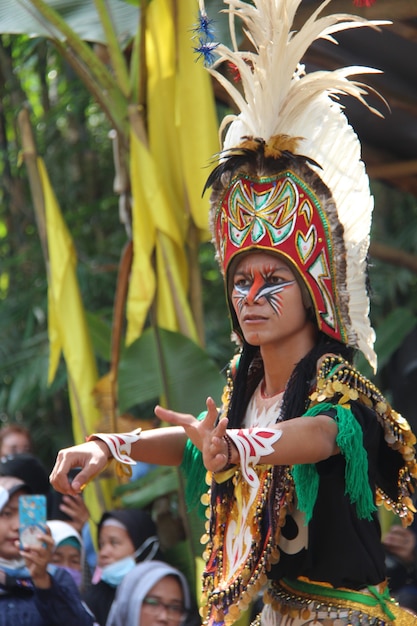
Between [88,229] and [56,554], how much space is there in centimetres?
399

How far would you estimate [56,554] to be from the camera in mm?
4941

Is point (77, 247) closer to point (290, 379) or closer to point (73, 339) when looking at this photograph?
point (73, 339)

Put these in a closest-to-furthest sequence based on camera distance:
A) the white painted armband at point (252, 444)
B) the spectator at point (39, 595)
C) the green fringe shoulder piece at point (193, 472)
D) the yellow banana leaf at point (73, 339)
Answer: the white painted armband at point (252, 444), the green fringe shoulder piece at point (193, 472), the spectator at point (39, 595), the yellow banana leaf at point (73, 339)

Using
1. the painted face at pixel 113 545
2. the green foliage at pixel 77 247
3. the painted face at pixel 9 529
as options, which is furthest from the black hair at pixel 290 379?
the green foliage at pixel 77 247

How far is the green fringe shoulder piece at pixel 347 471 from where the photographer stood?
2.80 metres

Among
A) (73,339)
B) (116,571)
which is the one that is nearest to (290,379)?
(116,571)

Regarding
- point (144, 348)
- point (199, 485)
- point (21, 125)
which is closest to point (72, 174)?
point (21, 125)

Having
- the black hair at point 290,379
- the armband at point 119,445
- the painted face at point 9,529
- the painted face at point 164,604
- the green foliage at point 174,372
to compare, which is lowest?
the painted face at point 164,604

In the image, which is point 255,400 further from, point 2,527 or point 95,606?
point 95,606

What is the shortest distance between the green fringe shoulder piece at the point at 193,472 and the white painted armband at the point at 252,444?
604mm

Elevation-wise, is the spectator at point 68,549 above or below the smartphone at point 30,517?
below

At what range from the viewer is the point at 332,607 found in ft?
9.72

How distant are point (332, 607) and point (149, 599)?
169cm

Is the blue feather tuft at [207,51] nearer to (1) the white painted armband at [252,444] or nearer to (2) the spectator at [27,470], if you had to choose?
(1) the white painted armband at [252,444]
